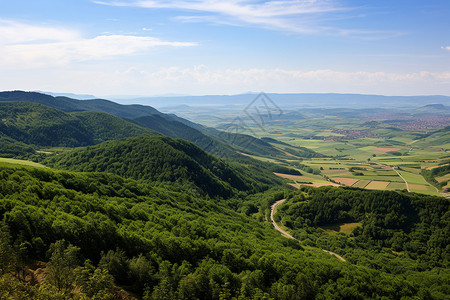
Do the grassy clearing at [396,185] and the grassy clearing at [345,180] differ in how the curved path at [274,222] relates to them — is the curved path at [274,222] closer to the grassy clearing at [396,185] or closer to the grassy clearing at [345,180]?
the grassy clearing at [345,180]

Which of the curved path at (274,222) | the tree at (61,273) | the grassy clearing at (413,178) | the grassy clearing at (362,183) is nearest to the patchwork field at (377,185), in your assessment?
the grassy clearing at (362,183)

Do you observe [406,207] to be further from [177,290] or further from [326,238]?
[177,290]

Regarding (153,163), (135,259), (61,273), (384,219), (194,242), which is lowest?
(384,219)

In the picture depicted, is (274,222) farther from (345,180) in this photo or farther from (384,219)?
(345,180)

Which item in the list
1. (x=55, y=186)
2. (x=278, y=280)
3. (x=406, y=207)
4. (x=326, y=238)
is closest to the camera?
(x=278, y=280)

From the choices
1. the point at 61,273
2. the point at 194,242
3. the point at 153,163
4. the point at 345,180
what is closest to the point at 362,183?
the point at 345,180

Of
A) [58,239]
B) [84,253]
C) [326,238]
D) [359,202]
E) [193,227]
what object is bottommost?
[326,238]

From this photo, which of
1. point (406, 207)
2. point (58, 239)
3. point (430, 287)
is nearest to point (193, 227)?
point (58, 239)

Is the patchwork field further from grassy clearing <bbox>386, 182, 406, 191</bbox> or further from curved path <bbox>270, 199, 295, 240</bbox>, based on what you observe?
curved path <bbox>270, 199, 295, 240</bbox>
